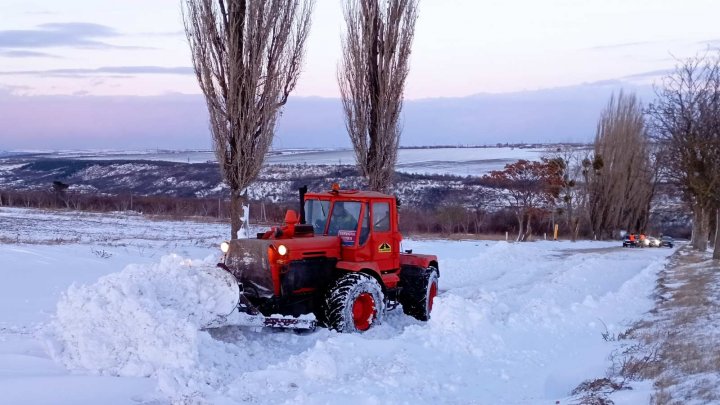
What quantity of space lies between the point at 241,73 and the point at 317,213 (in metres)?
6.87

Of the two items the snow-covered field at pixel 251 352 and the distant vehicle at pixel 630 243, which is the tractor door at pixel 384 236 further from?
the distant vehicle at pixel 630 243

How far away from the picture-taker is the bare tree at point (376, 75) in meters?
20.6

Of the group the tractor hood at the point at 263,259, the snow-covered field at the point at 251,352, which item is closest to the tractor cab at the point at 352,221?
the tractor hood at the point at 263,259

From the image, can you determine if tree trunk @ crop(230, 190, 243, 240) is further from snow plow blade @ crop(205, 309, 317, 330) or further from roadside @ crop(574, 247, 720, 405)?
roadside @ crop(574, 247, 720, 405)

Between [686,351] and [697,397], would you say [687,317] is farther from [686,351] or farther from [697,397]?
[697,397]

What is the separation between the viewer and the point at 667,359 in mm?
7879

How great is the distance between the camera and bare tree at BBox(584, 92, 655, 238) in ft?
169

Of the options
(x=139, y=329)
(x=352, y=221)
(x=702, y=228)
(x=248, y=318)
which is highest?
(x=352, y=221)

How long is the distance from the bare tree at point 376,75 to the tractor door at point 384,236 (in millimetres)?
9925

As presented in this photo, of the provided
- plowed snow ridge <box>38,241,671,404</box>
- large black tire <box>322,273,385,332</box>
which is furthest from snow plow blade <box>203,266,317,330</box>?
large black tire <box>322,273,385,332</box>

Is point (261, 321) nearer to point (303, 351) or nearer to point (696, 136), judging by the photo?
point (303, 351)

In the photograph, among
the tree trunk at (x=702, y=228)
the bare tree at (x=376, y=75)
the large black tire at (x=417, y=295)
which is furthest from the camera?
the tree trunk at (x=702, y=228)

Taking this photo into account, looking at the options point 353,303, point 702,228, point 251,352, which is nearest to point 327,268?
point 353,303

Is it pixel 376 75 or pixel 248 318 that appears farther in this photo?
pixel 376 75
